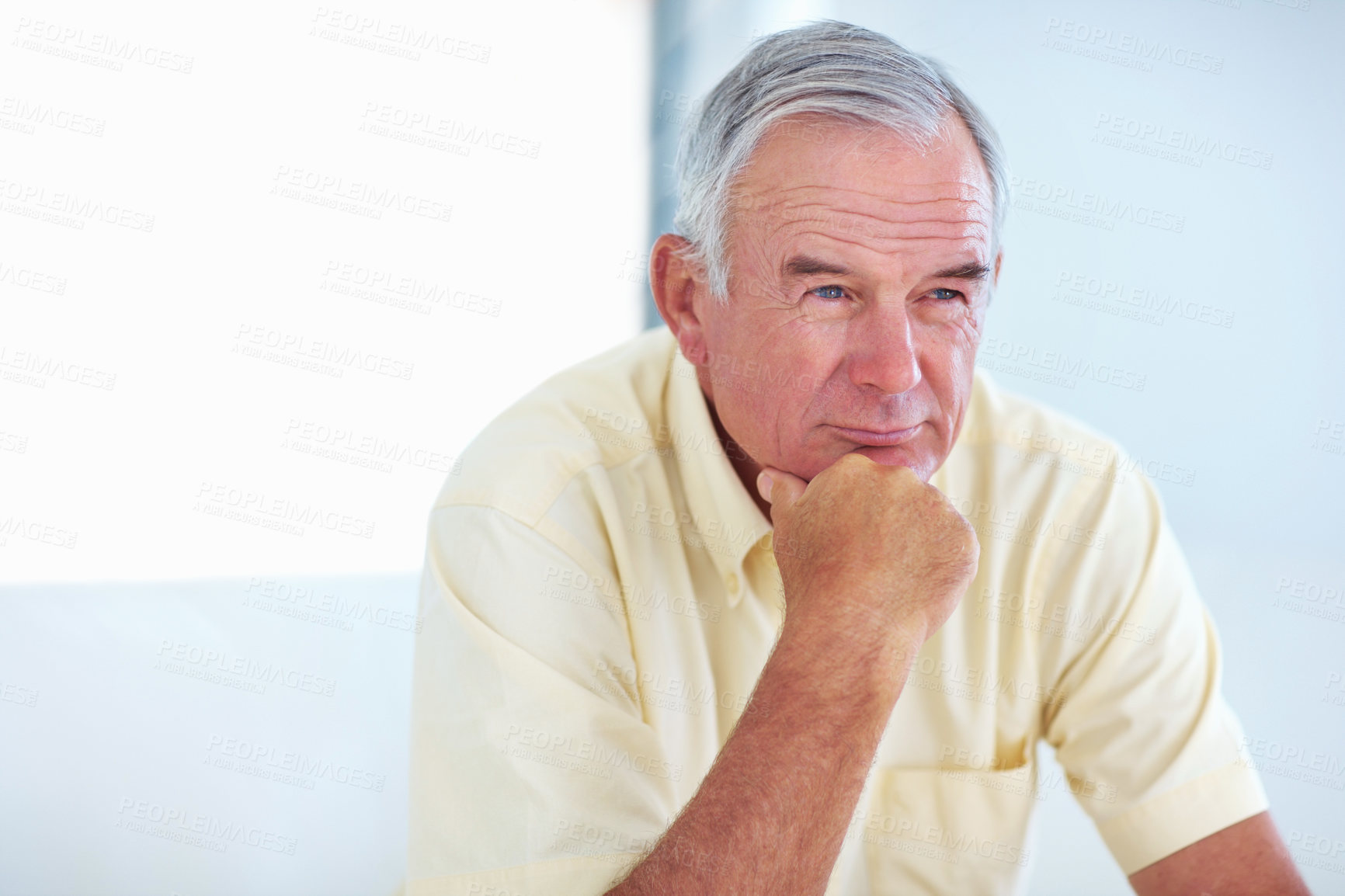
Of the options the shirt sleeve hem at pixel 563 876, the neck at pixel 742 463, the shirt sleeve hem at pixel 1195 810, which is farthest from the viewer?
the neck at pixel 742 463

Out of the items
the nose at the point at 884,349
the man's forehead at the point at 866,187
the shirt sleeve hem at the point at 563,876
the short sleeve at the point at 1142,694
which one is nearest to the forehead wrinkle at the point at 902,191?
the man's forehead at the point at 866,187

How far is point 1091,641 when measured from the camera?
4.61ft

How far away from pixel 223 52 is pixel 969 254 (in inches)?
70.8

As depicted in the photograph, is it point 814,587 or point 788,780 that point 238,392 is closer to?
point 814,587

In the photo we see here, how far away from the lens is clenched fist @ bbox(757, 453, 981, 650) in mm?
1065

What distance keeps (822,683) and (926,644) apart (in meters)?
0.49

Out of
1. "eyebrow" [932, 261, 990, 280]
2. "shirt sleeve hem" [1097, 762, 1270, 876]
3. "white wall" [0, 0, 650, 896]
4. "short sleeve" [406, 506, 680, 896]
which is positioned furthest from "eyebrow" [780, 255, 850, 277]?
"white wall" [0, 0, 650, 896]

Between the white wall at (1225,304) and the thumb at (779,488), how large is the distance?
56.7 inches

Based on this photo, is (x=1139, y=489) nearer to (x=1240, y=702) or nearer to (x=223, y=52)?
(x=1240, y=702)

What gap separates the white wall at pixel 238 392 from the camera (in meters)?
2.02

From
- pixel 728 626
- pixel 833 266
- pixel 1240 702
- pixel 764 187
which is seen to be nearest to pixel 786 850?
pixel 728 626

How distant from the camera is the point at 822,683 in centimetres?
101

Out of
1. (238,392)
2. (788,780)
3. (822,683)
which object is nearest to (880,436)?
(822,683)

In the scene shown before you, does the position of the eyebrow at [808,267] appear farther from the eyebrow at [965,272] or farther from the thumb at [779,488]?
the thumb at [779,488]
